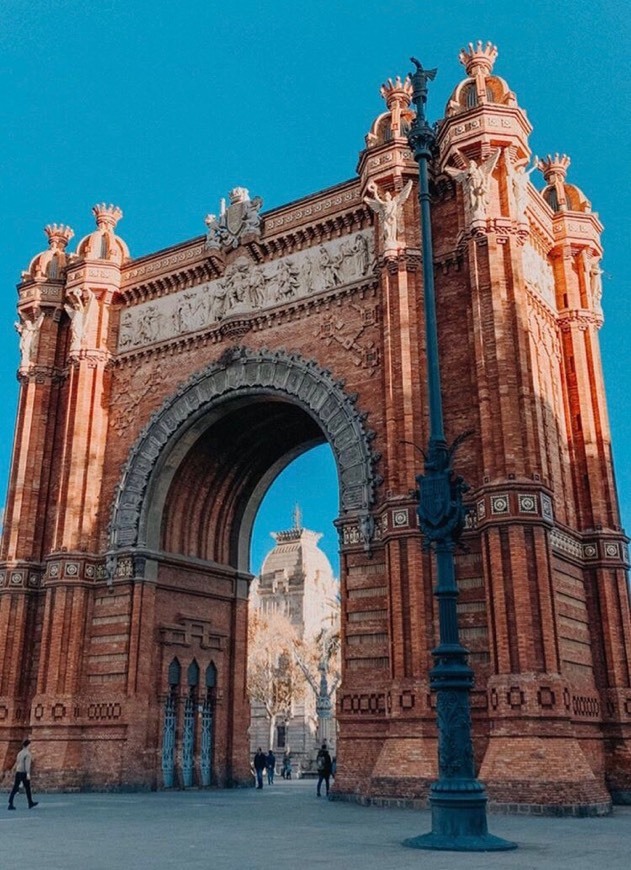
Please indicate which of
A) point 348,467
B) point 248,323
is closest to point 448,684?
point 348,467

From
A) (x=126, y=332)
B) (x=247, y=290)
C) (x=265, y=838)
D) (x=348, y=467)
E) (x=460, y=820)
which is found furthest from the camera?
(x=126, y=332)

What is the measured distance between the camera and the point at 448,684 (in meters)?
11.0

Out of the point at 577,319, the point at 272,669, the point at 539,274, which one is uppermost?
the point at 539,274

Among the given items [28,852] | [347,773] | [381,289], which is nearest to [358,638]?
[347,773]

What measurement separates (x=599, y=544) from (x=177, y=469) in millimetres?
12008

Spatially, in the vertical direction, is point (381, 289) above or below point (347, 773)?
above

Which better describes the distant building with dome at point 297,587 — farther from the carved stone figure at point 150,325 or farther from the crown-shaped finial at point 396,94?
the crown-shaped finial at point 396,94

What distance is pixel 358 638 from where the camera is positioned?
19.7 m

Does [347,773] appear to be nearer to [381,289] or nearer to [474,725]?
[474,725]

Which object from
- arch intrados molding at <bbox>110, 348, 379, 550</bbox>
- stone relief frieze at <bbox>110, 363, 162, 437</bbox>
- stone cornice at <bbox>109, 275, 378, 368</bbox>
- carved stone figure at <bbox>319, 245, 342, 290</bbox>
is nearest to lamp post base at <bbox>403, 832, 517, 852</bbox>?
arch intrados molding at <bbox>110, 348, 379, 550</bbox>

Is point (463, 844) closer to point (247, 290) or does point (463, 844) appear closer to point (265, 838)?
point (265, 838)

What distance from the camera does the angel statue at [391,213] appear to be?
21.5 metres

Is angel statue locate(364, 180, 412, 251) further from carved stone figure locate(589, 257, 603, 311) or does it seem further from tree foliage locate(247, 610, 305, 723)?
tree foliage locate(247, 610, 305, 723)

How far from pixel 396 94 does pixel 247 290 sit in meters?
6.66
